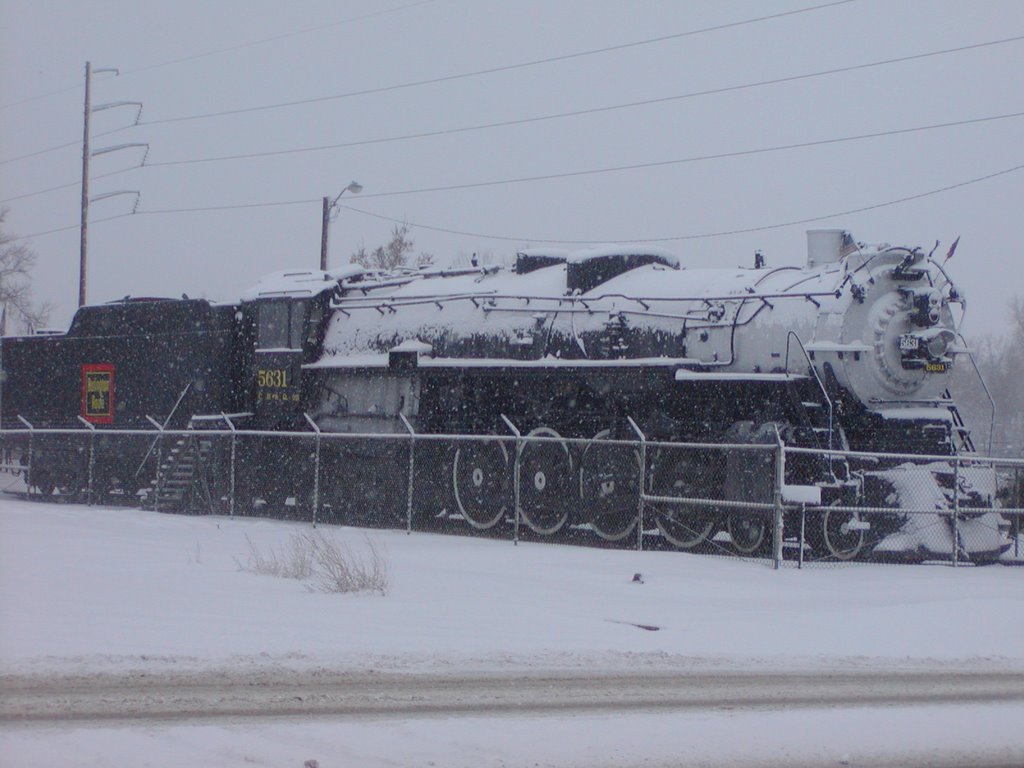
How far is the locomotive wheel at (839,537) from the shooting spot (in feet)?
53.1

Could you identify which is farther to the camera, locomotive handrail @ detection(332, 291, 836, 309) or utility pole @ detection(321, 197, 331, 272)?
utility pole @ detection(321, 197, 331, 272)

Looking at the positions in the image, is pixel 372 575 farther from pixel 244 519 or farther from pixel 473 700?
pixel 244 519

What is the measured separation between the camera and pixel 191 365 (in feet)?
78.6

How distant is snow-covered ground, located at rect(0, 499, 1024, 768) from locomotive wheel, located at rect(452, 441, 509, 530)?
2.76 m

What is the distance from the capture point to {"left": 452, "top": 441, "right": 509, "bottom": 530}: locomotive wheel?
63.4 ft

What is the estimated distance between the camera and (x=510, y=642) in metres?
9.78

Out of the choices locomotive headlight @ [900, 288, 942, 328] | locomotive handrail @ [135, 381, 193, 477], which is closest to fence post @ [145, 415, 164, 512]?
locomotive handrail @ [135, 381, 193, 477]

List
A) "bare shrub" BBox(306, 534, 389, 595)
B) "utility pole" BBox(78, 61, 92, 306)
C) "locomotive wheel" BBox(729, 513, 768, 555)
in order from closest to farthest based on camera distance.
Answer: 1. "bare shrub" BBox(306, 534, 389, 595)
2. "locomotive wheel" BBox(729, 513, 768, 555)
3. "utility pole" BBox(78, 61, 92, 306)

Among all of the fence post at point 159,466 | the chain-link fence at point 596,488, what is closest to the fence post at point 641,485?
the chain-link fence at point 596,488

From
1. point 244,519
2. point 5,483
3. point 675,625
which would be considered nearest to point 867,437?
point 675,625

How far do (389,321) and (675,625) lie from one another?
450 inches

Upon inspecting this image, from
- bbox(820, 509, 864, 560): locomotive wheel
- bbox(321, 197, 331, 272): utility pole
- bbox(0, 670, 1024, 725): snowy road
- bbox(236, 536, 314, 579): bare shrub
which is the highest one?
bbox(321, 197, 331, 272): utility pole

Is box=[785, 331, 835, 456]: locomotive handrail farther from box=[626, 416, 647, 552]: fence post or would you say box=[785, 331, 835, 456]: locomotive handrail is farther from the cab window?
the cab window

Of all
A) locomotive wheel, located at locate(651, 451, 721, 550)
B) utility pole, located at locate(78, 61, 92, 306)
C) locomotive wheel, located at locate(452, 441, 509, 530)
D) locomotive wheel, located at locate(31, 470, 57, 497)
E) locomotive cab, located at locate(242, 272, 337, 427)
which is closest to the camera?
locomotive wheel, located at locate(651, 451, 721, 550)
